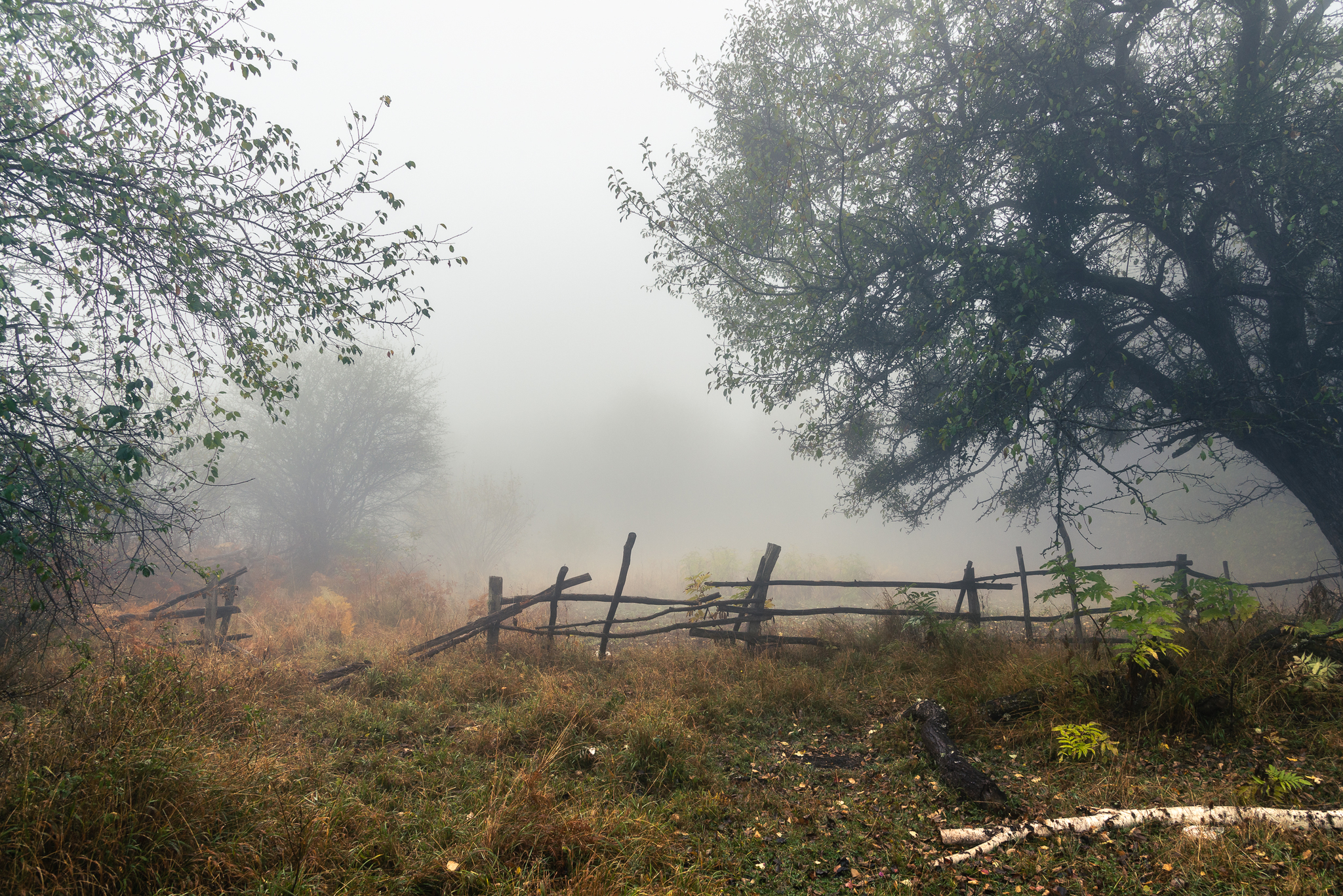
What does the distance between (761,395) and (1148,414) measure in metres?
5.74

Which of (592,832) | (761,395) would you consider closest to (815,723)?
(592,832)

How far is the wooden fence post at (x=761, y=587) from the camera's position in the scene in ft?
32.2

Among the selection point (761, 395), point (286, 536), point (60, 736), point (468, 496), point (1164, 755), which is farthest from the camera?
point (468, 496)

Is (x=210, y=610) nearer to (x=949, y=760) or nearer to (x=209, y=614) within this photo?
(x=209, y=614)

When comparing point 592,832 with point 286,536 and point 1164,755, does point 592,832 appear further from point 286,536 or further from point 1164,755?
point 286,536

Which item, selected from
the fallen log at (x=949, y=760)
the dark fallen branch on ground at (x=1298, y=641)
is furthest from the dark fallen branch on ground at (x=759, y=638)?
the dark fallen branch on ground at (x=1298, y=641)

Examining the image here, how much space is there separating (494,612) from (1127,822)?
29.5 ft

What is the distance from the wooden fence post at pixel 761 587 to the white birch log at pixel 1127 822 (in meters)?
5.63

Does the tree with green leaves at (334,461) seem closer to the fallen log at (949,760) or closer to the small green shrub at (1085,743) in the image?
the fallen log at (949,760)

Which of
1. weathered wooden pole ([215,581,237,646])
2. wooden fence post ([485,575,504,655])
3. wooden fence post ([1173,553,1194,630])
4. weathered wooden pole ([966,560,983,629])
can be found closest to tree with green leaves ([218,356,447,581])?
weathered wooden pole ([215,581,237,646])

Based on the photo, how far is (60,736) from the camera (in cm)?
361

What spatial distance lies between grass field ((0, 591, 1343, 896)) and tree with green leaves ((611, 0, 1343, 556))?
3.11 meters

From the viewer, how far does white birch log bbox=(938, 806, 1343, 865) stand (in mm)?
3566

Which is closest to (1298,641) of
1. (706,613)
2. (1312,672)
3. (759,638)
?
(1312,672)
